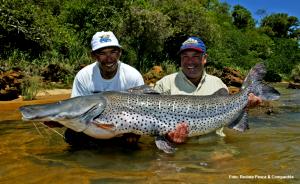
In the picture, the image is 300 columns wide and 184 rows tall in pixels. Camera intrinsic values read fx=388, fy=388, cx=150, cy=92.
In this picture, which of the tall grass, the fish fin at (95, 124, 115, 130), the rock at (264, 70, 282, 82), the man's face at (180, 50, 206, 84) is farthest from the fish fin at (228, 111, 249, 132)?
the rock at (264, 70, 282, 82)

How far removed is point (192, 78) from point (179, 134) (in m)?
1.22

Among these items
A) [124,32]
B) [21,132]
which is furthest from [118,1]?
[21,132]

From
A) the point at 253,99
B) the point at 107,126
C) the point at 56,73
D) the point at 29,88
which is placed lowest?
the point at 107,126

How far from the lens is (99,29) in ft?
84.9

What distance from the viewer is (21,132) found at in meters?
7.23

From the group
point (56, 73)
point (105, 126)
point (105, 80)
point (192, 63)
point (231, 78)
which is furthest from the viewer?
point (231, 78)

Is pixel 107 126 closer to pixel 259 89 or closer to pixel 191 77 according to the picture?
pixel 191 77

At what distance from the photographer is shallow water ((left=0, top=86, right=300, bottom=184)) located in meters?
4.23

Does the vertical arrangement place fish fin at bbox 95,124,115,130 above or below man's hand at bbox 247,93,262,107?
below

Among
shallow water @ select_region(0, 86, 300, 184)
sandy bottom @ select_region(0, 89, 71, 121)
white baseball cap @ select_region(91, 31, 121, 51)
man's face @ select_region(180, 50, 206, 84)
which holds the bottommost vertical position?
shallow water @ select_region(0, 86, 300, 184)

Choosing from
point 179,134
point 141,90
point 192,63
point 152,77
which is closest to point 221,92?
point 192,63

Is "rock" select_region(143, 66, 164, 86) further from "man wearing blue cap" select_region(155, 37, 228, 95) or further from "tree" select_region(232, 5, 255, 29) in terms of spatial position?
"tree" select_region(232, 5, 255, 29)

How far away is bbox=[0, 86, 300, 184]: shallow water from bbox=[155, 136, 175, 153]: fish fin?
0.15 m

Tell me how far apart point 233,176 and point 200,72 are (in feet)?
6.52
